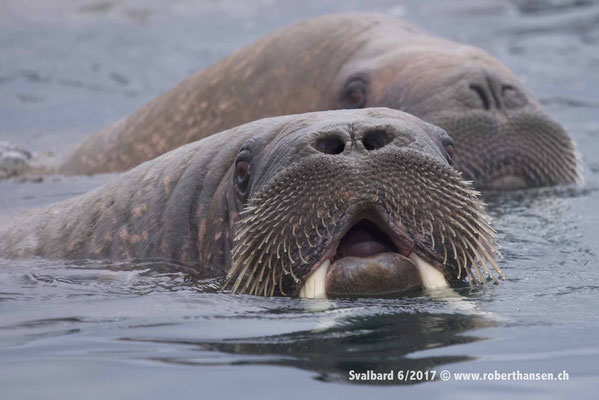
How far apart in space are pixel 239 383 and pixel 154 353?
2.03 ft

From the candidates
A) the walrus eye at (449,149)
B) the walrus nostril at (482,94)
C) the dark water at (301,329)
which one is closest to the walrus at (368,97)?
the walrus nostril at (482,94)

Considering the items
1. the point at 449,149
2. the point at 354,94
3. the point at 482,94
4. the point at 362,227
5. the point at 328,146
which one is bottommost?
the point at 362,227

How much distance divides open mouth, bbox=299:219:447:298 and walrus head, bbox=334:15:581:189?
4166 mm

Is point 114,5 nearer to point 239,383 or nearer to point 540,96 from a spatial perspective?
point 540,96

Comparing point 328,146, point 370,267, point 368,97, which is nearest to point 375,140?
point 328,146

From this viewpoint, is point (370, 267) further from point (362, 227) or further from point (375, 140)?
point (375, 140)

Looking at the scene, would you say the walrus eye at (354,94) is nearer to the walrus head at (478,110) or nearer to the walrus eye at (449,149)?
the walrus head at (478,110)

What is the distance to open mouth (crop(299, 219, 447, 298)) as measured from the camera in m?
5.28

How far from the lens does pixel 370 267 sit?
526 cm

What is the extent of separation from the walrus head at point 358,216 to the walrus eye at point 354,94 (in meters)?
4.72

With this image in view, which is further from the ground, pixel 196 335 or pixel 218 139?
pixel 218 139

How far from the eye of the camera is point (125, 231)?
6668 millimetres

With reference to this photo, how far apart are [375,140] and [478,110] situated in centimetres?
444

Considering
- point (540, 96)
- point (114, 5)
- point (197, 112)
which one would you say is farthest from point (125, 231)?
point (114, 5)
